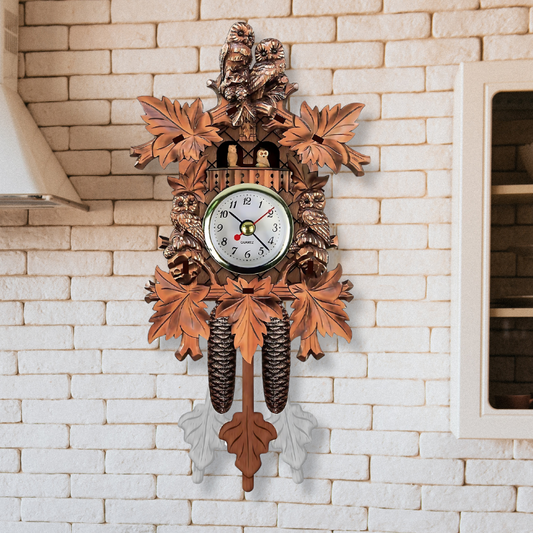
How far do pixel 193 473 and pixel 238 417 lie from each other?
0.20 meters

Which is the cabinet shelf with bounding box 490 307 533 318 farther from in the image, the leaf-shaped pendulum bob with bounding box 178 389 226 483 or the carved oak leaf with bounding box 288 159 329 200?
the leaf-shaped pendulum bob with bounding box 178 389 226 483

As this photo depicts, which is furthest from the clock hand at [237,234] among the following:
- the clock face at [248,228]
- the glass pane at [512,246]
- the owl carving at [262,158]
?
the glass pane at [512,246]

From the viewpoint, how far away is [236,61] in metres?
1.02

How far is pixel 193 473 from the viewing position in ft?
3.78

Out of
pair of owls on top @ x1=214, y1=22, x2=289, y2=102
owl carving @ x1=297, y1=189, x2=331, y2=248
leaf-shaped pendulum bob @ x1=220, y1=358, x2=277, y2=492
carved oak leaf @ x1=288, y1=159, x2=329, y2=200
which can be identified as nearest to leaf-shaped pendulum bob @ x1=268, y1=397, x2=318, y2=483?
leaf-shaped pendulum bob @ x1=220, y1=358, x2=277, y2=492

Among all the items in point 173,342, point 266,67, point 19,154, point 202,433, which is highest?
point 266,67

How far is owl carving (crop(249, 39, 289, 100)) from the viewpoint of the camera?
102cm

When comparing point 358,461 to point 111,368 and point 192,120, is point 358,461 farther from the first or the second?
point 192,120

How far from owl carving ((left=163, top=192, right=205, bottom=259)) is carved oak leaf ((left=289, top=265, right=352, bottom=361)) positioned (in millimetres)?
245

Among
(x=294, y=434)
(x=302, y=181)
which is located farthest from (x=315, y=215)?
(x=294, y=434)

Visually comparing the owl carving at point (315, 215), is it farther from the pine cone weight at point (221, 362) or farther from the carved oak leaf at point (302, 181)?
the pine cone weight at point (221, 362)

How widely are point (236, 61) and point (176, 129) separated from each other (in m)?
0.20

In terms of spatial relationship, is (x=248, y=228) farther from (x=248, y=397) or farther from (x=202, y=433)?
(x=202, y=433)

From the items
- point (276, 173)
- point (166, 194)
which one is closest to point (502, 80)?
point (276, 173)
